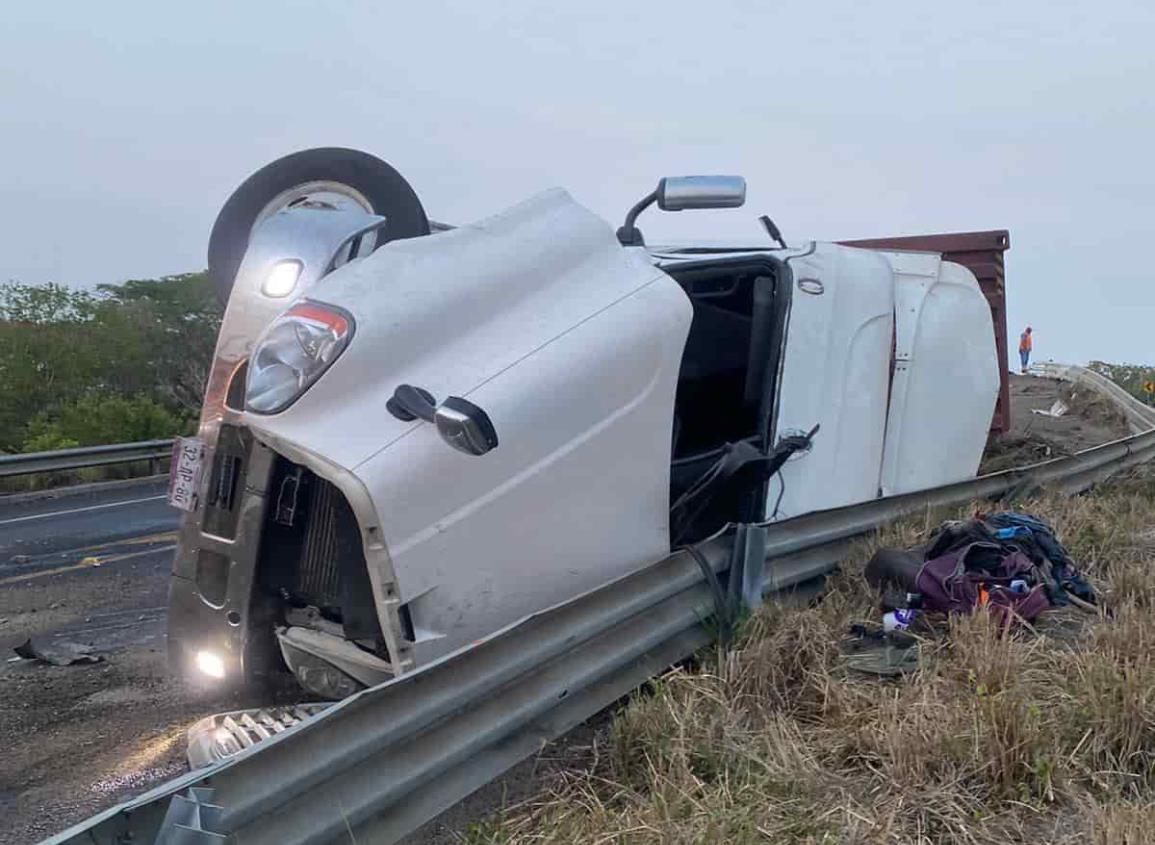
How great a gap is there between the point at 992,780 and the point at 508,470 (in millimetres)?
1439

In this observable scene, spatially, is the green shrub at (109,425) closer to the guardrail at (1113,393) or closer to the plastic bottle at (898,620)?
the guardrail at (1113,393)

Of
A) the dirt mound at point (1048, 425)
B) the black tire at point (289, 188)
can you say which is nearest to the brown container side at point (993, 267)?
the dirt mound at point (1048, 425)

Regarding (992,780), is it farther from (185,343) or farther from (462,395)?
(185,343)

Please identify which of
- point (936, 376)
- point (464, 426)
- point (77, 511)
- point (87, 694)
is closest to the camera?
point (464, 426)

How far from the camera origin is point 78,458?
40.3 feet

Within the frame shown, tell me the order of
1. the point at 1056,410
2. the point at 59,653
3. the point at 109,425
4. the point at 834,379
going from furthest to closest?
1. the point at 109,425
2. the point at 1056,410
3. the point at 59,653
4. the point at 834,379

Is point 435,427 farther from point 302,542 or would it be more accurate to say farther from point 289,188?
point 289,188

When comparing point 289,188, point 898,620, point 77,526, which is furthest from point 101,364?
point 898,620

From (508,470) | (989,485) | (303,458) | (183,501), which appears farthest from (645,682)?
(989,485)

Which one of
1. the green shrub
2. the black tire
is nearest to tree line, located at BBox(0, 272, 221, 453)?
the green shrub

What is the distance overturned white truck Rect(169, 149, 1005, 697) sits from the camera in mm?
2805

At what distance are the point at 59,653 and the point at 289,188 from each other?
2.37 meters

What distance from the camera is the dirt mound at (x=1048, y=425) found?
725 centimetres

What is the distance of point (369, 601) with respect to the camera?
9.76ft
